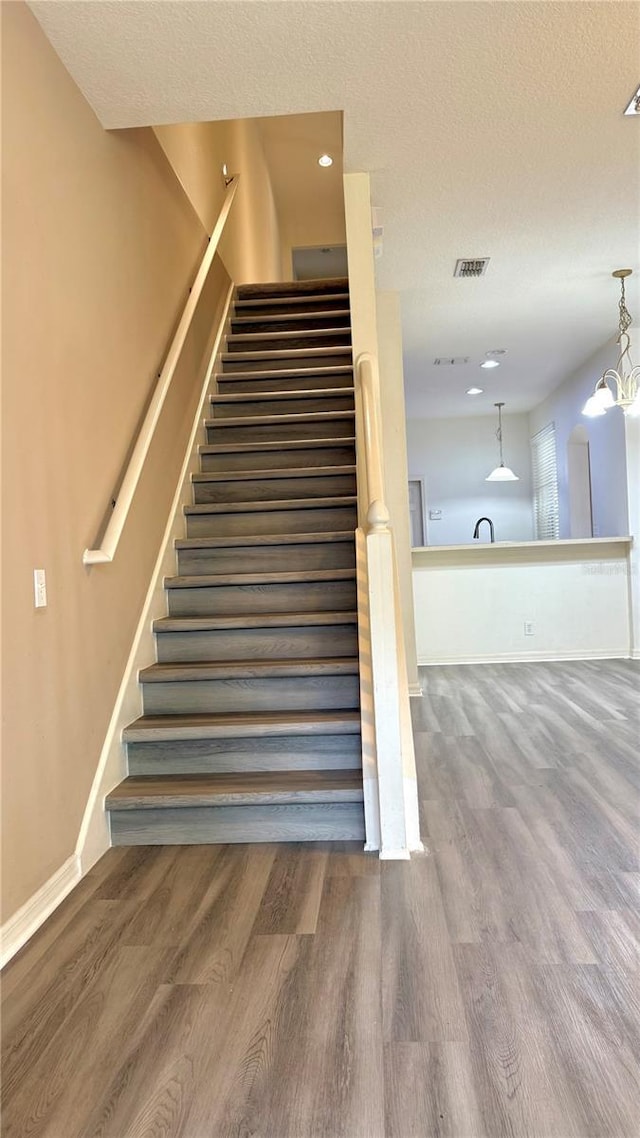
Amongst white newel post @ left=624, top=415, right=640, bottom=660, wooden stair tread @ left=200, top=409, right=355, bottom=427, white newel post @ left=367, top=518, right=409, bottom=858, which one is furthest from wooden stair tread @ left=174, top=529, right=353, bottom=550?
white newel post @ left=624, top=415, right=640, bottom=660

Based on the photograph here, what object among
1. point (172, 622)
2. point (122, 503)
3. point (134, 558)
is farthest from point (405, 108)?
point (172, 622)

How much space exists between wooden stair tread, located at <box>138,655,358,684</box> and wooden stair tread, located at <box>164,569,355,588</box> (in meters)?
0.45

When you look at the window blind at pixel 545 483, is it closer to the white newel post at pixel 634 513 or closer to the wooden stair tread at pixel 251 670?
the white newel post at pixel 634 513

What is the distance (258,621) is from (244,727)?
55 centimetres

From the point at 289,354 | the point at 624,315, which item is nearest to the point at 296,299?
the point at 289,354

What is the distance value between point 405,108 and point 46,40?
1.32 metres

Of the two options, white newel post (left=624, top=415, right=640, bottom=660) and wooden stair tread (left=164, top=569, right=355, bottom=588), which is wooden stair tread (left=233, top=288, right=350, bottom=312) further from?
wooden stair tread (left=164, top=569, right=355, bottom=588)

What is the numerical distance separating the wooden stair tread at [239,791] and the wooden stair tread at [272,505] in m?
1.57

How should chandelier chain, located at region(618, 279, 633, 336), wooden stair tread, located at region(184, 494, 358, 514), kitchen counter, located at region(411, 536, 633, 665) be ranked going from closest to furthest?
wooden stair tread, located at region(184, 494, 358, 514)
chandelier chain, located at region(618, 279, 633, 336)
kitchen counter, located at region(411, 536, 633, 665)

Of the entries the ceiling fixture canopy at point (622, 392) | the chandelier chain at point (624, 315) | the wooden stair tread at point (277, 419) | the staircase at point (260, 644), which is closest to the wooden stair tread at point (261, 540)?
the staircase at point (260, 644)

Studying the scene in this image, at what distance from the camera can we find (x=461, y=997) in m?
1.57

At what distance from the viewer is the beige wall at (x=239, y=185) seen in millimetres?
4215

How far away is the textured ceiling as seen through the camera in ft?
7.20

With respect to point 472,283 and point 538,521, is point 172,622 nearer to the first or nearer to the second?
point 472,283
